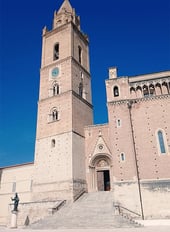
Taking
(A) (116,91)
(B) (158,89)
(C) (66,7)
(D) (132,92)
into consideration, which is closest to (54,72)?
(A) (116,91)

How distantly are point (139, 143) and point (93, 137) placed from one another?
6.59m

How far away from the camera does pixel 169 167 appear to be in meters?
19.2

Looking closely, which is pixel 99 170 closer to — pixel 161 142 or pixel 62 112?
pixel 62 112

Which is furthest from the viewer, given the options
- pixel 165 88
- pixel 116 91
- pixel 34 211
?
pixel 116 91

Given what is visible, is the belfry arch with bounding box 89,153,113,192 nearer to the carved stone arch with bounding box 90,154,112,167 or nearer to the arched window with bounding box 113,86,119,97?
the carved stone arch with bounding box 90,154,112,167

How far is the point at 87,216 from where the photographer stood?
16516 mm

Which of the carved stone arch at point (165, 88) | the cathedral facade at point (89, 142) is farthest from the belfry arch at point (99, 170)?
the carved stone arch at point (165, 88)

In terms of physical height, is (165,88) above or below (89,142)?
above

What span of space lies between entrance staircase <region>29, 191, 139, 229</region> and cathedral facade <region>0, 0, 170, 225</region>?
1358 mm

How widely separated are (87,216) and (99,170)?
867 cm

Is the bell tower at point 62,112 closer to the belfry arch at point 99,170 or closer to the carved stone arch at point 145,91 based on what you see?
the belfry arch at point 99,170

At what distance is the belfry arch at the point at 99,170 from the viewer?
24375 millimetres

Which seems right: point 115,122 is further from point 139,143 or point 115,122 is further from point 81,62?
point 81,62

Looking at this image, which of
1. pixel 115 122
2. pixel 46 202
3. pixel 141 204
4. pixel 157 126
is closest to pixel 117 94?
pixel 115 122
